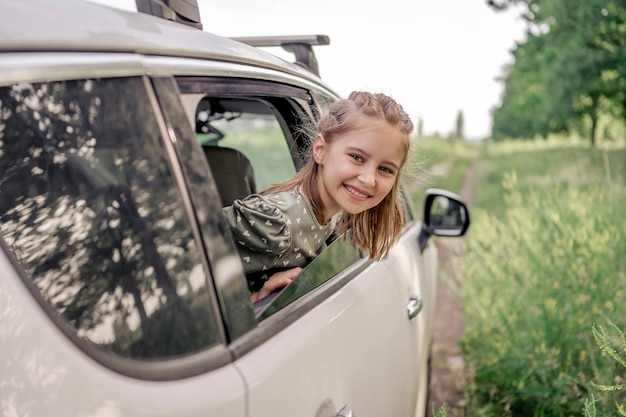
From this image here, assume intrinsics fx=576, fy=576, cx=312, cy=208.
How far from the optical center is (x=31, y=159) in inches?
39.9

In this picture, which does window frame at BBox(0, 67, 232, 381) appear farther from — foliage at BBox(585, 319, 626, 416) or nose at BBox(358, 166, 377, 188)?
foliage at BBox(585, 319, 626, 416)

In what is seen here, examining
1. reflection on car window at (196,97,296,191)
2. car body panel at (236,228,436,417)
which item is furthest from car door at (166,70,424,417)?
reflection on car window at (196,97,296,191)

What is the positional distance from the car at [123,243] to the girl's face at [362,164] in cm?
61

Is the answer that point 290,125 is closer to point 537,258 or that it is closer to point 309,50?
point 309,50

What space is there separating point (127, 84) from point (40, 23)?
180 mm

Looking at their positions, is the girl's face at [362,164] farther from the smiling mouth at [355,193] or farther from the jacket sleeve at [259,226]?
the jacket sleeve at [259,226]

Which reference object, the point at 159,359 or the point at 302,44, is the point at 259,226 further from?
the point at 302,44

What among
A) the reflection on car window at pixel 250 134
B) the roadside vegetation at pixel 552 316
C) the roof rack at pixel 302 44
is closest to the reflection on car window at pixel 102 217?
the roof rack at pixel 302 44

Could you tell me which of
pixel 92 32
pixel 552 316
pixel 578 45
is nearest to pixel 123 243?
pixel 92 32

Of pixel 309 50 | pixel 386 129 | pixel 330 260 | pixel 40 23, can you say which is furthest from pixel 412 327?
pixel 40 23

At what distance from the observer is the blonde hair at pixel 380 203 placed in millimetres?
1997

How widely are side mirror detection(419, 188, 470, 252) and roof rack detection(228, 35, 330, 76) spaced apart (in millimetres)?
1066

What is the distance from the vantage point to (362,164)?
1.96 metres

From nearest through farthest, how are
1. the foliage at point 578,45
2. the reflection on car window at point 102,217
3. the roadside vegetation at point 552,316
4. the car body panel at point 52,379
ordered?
the car body panel at point 52,379 < the reflection on car window at point 102,217 < the roadside vegetation at point 552,316 < the foliage at point 578,45
